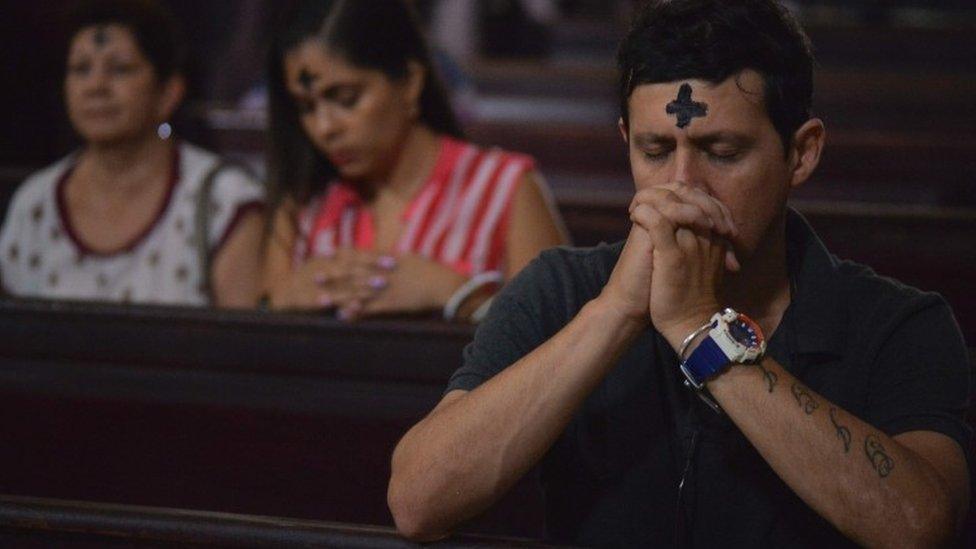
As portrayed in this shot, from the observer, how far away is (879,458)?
124 centimetres

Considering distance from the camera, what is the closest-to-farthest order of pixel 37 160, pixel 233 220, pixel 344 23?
1. pixel 344 23
2. pixel 233 220
3. pixel 37 160

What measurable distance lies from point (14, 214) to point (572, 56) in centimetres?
616

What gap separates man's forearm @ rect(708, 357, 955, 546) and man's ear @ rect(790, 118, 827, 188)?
0.97 feet

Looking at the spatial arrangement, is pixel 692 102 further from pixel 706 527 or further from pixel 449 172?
→ pixel 449 172

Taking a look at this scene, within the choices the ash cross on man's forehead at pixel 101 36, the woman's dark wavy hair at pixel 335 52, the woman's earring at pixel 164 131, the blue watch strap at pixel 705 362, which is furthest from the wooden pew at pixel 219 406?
the ash cross on man's forehead at pixel 101 36

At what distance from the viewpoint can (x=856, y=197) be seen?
3980 mm

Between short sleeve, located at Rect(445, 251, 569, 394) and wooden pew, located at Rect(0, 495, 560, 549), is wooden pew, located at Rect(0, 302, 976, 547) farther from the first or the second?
wooden pew, located at Rect(0, 495, 560, 549)

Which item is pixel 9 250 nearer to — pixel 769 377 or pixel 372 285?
pixel 372 285

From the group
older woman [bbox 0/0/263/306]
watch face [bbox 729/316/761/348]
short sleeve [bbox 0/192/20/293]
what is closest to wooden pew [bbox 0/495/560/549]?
watch face [bbox 729/316/761/348]

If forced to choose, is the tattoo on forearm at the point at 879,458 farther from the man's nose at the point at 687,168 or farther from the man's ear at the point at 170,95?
the man's ear at the point at 170,95

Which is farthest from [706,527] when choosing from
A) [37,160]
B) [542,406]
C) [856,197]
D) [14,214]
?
[37,160]

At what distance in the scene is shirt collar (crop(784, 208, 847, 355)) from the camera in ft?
4.46

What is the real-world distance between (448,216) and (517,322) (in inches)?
38.1

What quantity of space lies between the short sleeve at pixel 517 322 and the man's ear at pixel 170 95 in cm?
165
